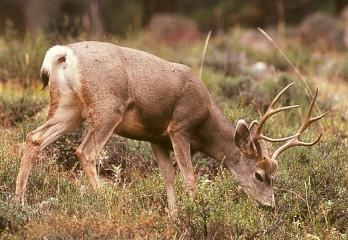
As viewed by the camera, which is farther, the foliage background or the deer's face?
the deer's face

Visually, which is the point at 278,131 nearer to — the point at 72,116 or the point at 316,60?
the point at 72,116

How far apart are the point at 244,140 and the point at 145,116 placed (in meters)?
0.95

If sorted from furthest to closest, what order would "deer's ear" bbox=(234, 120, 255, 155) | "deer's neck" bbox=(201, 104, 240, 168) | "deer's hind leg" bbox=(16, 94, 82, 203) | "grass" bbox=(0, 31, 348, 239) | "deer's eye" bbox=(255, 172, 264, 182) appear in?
1. "deer's neck" bbox=(201, 104, 240, 168)
2. "deer's eye" bbox=(255, 172, 264, 182)
3. "deer's ear" bbox=(234, 120, 255, 155)
4. "deer's hind leg" bbox=(16, 94, 82, 203)
5. "grass" bbox=(0, 31, 348, 239)

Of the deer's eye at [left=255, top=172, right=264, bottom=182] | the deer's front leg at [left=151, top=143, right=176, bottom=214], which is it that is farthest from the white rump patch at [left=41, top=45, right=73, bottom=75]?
the deer's eye at [left=255, top=172, right=264, bottom=182]

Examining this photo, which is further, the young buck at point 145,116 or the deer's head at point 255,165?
the deer's head at point 255,165

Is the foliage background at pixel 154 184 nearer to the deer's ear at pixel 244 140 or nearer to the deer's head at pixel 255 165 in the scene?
the deer's head at pixel 255 165

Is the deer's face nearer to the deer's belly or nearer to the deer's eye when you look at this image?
the deer's eye

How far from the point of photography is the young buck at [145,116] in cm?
753

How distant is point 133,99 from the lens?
776cm

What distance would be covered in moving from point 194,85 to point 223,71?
608cm

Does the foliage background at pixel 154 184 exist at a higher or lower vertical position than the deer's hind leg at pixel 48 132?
lower

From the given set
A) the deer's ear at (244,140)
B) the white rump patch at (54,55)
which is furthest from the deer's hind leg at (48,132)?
the deer's ear at (244,140)

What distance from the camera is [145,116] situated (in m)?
7.88

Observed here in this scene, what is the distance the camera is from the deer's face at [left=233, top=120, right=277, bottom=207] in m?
8.08
